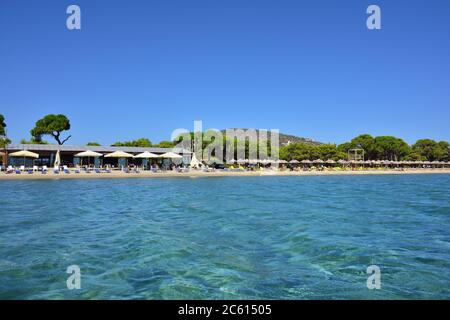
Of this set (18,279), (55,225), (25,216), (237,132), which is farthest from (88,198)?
(237,132)

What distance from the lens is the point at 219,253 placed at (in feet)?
24.0

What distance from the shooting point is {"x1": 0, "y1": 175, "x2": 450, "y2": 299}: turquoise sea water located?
526 centimetres

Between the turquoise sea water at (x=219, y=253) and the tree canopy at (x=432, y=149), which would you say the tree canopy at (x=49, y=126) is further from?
the tree canopy at (x=432, y=149)

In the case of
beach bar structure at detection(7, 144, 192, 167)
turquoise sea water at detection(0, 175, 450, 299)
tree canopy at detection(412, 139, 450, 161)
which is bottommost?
turquoise sea water at detection(0, 175, 450, 299)

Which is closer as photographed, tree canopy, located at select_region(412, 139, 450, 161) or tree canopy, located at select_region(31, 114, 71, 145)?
tree canopy, located at select_region(31, 114, 71, 145)

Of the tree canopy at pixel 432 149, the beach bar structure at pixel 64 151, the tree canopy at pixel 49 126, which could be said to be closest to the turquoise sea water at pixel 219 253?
the beach bar structure at pixel 64 151

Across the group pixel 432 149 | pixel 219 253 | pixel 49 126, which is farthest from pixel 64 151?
pixel 432 149

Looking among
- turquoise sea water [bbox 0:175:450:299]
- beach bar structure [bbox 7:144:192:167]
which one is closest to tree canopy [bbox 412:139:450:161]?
beach bar structure [bbox 7:144:192:167]

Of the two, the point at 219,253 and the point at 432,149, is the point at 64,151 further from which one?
the point at 432,149

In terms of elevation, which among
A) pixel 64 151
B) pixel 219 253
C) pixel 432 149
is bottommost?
pixel 219 253

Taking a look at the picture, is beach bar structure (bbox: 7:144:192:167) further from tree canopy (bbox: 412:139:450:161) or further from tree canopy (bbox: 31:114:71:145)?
tree canopy (bbox: 412:139:450:161)
